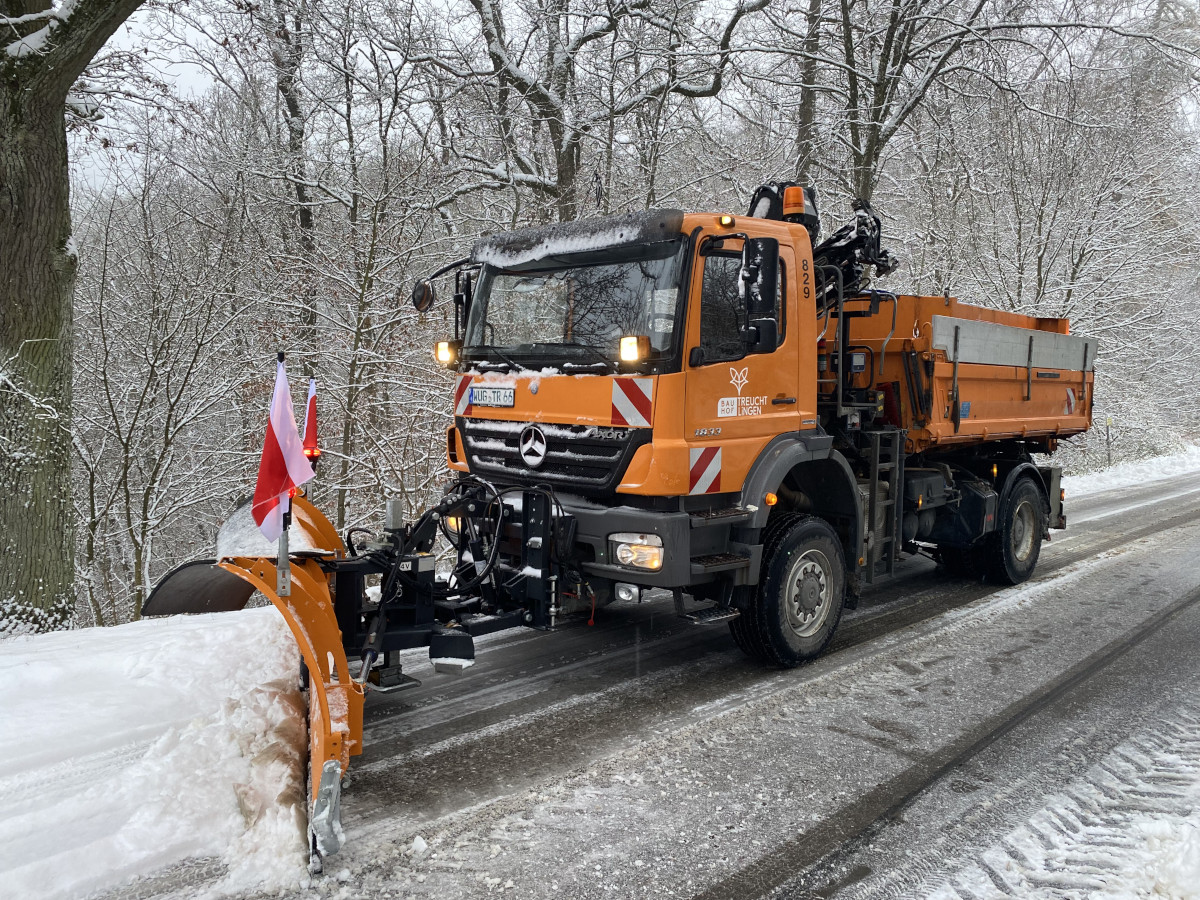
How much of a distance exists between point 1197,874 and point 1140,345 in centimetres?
2044

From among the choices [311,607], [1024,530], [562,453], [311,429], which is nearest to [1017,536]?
Answer: [1024,530]

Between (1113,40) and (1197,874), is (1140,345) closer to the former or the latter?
(1113,40)

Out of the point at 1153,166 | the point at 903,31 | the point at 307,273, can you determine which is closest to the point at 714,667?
the point at 307,273

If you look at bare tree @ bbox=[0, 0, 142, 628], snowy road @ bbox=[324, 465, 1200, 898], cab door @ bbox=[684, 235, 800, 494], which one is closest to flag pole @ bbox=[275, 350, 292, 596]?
snowy road @ bbox=[324, 465, 1200, 898]

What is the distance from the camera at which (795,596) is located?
17.4 feet

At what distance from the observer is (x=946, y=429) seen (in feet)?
21.7

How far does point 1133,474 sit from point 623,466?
16767mm

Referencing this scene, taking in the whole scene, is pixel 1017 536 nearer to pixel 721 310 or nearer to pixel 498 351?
pixel 721 310

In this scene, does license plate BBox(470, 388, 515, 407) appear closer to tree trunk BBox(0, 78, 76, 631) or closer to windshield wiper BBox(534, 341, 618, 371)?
windshield wiper BBox(534, 341, 618, 371)

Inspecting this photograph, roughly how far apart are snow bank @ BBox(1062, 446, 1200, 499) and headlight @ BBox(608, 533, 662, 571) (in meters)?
12.0

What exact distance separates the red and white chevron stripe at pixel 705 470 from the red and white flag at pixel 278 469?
2056mm

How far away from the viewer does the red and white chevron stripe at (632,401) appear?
444 cm

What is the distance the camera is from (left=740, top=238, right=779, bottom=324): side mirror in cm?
444

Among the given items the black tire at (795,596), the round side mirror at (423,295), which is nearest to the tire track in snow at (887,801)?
the black tire at (795,596)
